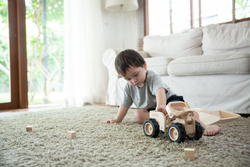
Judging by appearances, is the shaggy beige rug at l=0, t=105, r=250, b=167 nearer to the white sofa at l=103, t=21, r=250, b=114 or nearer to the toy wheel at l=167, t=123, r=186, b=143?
the toy wheel at l=167, t=123, r=186, b=143

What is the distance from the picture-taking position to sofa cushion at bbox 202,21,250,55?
238 cm

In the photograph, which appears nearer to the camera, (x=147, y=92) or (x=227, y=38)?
(x=147, y=92)

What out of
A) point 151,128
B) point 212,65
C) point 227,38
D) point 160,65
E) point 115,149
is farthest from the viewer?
point 227,38

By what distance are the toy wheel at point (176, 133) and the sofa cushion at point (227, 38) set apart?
1.80 metres

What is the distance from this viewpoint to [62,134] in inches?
48.6

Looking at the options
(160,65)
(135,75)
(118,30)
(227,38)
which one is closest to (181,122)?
(135,75)

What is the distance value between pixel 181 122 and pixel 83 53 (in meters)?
2.58

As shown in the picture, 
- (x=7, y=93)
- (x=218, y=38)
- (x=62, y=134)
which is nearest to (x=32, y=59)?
(x=7, y=93)

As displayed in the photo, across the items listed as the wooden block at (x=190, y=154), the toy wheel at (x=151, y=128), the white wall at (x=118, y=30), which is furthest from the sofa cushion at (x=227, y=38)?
the wooden block at (x=190, y=154)

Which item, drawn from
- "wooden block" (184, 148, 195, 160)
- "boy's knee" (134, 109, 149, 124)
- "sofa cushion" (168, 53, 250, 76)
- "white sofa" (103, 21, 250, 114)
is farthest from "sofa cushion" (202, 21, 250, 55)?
"wooden block" (184, 148, 195, 160)

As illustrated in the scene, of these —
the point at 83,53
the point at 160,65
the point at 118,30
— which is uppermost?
the point at 118,30

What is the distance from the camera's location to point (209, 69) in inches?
77.2

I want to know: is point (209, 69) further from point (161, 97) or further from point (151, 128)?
point (151, 128)

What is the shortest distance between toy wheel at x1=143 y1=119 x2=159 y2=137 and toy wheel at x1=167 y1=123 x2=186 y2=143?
8 cm
